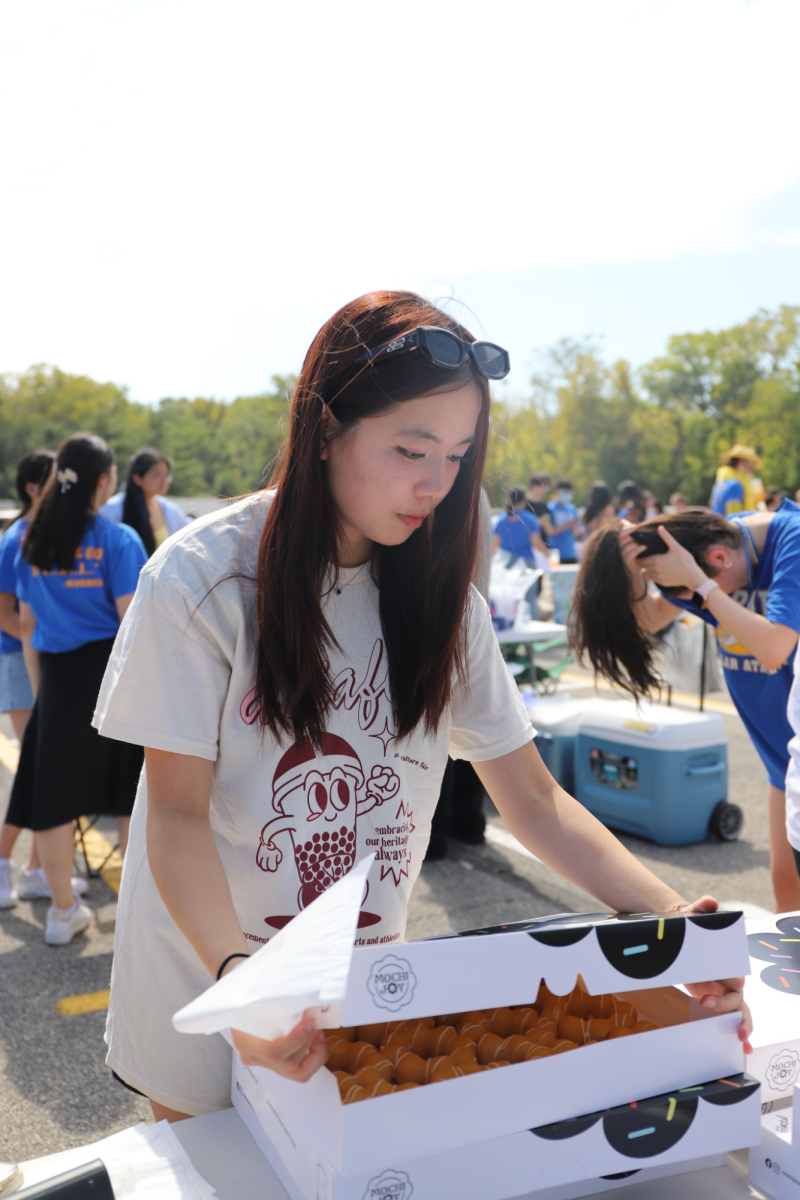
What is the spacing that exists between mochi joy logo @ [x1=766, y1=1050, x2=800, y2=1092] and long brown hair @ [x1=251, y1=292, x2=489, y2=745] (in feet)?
2.01

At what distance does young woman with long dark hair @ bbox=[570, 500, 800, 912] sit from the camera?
2.55 m

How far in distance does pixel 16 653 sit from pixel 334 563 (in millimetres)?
3447

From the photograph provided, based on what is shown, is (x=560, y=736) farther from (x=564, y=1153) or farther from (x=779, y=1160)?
(x=564, y=1153)

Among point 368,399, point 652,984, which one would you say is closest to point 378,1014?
point 652,984

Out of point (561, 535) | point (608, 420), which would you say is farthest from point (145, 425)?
point (561, 535)

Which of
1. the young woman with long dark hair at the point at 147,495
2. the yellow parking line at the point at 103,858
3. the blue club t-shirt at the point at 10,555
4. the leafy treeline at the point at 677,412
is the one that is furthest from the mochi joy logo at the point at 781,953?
the leafy treeline at the point at 677,412

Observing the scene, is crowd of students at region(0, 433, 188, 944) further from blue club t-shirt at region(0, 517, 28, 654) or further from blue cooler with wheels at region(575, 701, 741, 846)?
blue cooler with wheels at region(575, 701, 741, 846)

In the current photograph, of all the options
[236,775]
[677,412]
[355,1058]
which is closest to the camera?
[355,1058]

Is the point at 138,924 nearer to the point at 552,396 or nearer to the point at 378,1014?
the point at 378,1014

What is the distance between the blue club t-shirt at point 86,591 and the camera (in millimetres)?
3498

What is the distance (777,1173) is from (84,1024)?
251cm

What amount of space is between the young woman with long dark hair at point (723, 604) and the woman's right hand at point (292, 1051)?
1.98 m

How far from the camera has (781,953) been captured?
1.51 meters

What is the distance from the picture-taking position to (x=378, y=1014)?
84 centimetres
